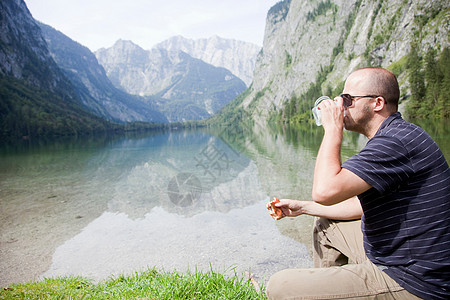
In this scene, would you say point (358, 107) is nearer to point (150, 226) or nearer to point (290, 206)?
point (290, 206)

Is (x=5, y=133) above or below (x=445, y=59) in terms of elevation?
below

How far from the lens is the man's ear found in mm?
2883

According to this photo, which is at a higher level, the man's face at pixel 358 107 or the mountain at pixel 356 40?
the mountain at pixel 356 40

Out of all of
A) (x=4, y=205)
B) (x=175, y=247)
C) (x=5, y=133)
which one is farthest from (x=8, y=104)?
(x=175, y=247)

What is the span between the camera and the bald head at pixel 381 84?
9.38 feet

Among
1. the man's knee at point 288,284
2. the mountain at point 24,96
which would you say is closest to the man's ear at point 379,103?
the man's knee at point 288,284

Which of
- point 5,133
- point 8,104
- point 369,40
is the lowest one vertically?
point 5,133

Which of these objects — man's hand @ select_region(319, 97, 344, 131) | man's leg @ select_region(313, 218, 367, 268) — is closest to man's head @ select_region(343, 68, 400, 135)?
man's hand @ select_region(319, 97, 344, 131)

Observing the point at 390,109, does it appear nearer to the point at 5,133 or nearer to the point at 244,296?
the point at 244,296

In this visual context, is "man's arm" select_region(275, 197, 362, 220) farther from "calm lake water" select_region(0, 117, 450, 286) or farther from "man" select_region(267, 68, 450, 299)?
"calm lake water" select_region(0, 117, 450, 286)

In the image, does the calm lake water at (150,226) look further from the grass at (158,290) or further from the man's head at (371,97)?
the man's head at (371,97)

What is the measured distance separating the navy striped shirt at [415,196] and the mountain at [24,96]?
421 ft

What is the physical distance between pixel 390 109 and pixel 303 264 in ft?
15.3

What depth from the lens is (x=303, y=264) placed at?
6.48m
